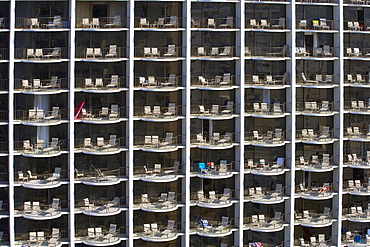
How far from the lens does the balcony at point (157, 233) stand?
48806 mm

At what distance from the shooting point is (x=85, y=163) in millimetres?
49562

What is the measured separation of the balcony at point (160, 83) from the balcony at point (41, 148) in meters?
7.87

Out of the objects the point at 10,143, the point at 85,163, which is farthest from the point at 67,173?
the point at 10,143

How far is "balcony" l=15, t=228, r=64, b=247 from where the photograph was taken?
48.1 m

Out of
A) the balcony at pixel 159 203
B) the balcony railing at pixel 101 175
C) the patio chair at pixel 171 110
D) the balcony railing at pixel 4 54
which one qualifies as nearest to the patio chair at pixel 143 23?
the patio chair at pixel 171 110

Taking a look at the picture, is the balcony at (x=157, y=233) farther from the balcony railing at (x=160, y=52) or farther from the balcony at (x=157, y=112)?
the balcony railing at (x=160, y=52)

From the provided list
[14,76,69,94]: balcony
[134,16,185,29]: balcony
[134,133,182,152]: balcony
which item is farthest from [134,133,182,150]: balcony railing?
[134,16,185,29]: balcony

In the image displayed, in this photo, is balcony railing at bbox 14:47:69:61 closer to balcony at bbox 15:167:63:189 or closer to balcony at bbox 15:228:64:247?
balcony at bbox 15:167:63:189

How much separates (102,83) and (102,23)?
4935 millimetres

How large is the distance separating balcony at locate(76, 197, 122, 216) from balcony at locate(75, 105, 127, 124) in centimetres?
648

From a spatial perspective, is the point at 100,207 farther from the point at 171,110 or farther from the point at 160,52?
the point at 160,52

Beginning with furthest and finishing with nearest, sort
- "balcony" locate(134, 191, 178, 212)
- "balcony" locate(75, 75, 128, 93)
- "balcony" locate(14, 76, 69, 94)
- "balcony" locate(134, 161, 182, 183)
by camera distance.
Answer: "balcony" locate(134, 161, 182, 183) → "balcony" locate(134, 191, 178, 212) → "balcony" locate(75, 75, 128, 93) → "balcony" locate(14, 76, 69, 94)

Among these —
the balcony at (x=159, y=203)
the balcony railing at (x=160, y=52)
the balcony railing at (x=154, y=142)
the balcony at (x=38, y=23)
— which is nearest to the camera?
the balcony at (x=38, y=23)

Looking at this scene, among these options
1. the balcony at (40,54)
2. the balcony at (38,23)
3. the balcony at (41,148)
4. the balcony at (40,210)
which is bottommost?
the balcony at (40,210)
